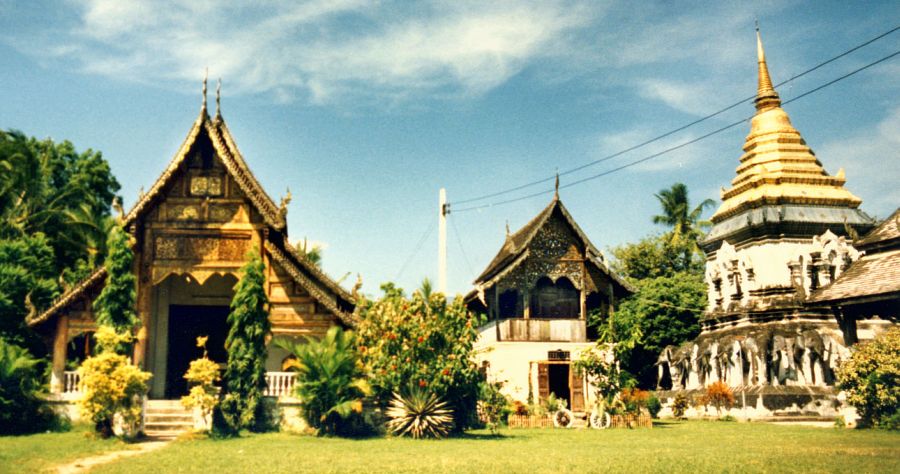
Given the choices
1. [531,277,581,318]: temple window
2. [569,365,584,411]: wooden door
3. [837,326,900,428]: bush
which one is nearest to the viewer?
[837,326,900,428]: bush

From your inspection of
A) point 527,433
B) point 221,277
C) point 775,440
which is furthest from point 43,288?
point 775,440

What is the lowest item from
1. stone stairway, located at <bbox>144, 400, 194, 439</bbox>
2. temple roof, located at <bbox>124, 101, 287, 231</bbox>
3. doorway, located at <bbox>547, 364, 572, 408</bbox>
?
stone stairway, located at <bbox>144, 400, 194, 439</bbox>

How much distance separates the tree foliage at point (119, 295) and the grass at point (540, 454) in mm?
3431

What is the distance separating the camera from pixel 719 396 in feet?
90.5

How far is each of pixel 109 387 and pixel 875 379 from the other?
16758 millimetres

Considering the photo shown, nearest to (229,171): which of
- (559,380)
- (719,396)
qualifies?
(559,380)

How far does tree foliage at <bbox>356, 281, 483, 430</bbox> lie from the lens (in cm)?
1770

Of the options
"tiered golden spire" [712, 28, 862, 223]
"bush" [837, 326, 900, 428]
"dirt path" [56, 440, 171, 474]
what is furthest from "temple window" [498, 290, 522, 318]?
"dirt path" [56, 440, 171, 474]

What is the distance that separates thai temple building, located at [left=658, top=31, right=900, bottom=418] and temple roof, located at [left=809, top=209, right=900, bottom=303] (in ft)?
21.7

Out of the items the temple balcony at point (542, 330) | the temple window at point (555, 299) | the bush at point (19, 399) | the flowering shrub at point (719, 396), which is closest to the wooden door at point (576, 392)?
the temple balcony at point (542, 330)

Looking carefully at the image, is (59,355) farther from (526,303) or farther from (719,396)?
(719,396)

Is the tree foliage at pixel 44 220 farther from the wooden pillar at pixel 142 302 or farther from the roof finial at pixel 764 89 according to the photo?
the roof finial at pixel 764 89

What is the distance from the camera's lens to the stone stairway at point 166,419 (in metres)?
17.1

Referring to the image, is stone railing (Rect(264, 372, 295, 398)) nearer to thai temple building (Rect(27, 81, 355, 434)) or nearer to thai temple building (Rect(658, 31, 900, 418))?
thai temple building (Rect(27, 81, 355, 434))
